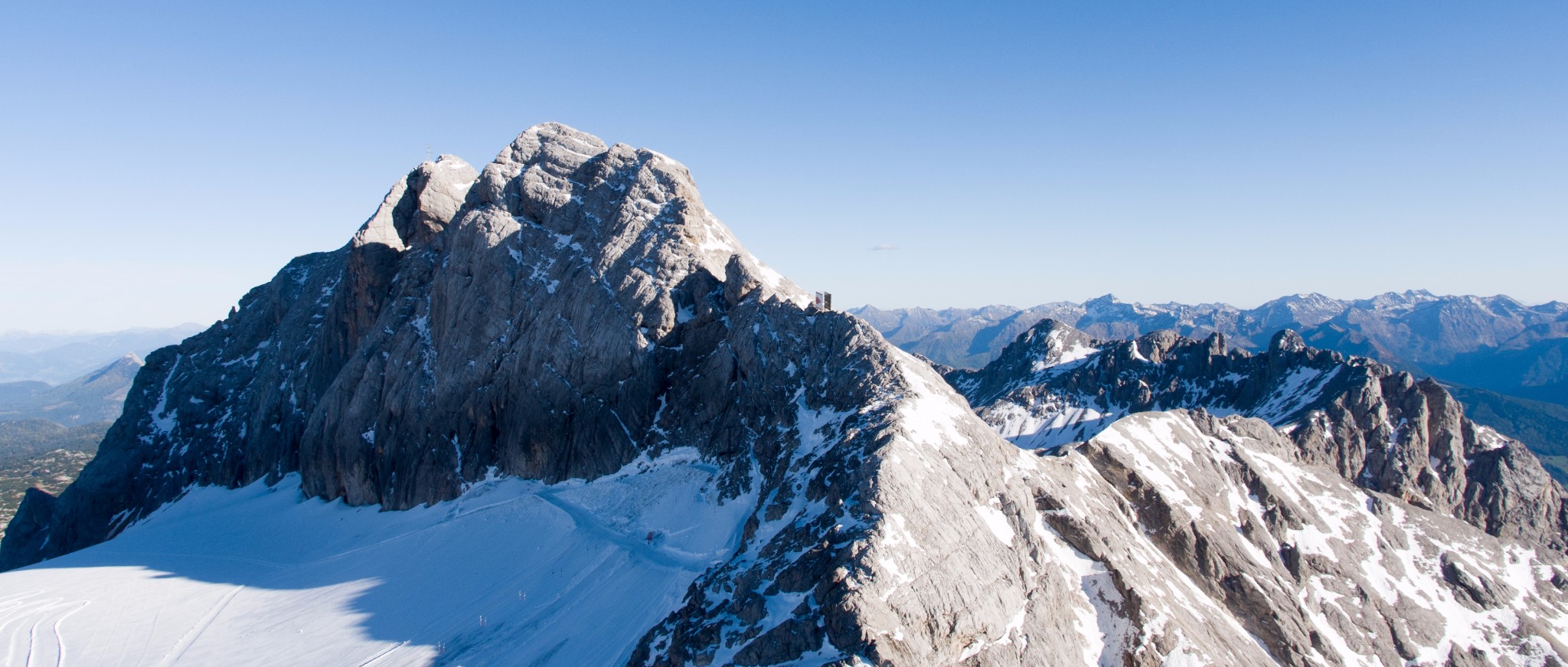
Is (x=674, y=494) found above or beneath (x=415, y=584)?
above

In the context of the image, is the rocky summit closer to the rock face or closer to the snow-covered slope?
the snow-covered slope

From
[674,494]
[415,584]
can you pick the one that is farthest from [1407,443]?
[415,584]

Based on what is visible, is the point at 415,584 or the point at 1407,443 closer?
the point at 415,584

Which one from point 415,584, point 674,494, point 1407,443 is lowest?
point 1407,443

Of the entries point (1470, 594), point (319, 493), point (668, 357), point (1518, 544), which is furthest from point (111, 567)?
point (1518, 544)

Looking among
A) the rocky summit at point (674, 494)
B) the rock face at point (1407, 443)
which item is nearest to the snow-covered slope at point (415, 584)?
the rocky summit at point (674, 494)

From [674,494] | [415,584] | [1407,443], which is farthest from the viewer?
[1407,443]

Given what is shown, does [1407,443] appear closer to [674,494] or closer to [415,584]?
[674,494]

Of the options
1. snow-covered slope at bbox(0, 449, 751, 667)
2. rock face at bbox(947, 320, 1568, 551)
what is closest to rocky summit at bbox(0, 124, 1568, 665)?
snow-covered slope at bbox(0, 449, 751, 667)
